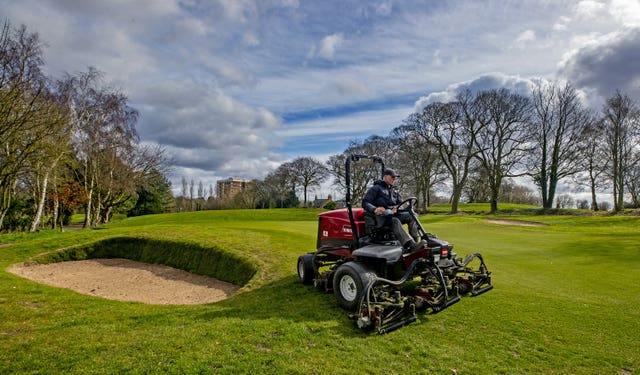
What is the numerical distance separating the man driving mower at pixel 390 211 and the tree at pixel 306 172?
53614mm

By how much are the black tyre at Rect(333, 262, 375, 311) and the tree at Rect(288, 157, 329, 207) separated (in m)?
54.2

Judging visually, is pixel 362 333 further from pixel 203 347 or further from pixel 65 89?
pixel 65 89

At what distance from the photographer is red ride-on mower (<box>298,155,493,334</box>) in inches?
208

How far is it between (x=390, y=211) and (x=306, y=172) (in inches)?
2197

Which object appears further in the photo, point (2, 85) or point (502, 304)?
point (2, 85)

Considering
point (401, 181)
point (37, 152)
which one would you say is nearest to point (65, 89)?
point (37, 152)

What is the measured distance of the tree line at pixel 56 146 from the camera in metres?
14.9

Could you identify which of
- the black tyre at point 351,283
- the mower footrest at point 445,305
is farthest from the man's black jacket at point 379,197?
the mower footrest at point 445,305

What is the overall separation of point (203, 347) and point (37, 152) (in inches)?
749

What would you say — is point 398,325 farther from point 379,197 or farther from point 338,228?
point 338,228

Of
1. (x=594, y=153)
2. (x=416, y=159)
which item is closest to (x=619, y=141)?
(x=594, y=153)

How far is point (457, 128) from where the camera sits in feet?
127

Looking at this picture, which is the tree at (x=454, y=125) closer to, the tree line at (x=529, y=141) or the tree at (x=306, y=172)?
the tree line at (x=529, y=141)

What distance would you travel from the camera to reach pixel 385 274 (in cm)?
596
